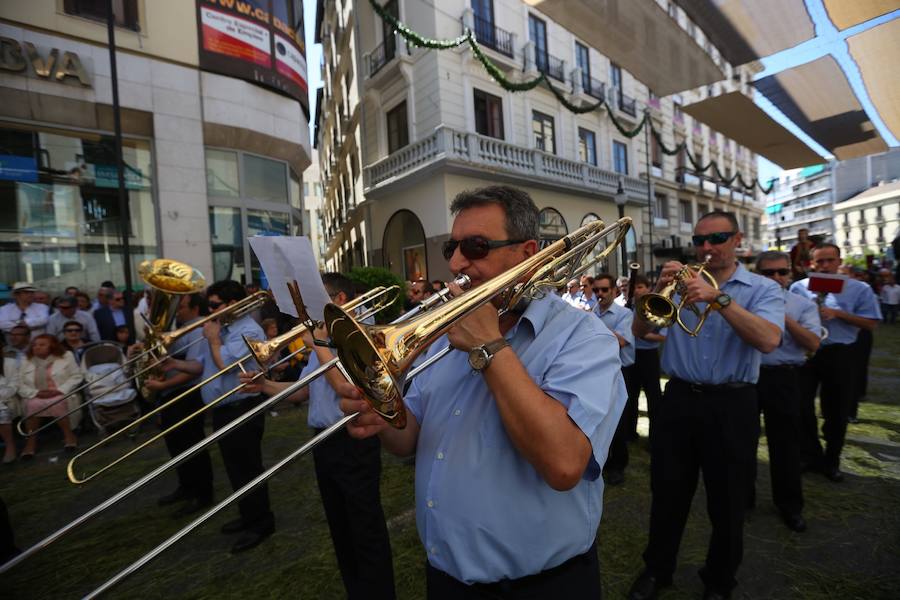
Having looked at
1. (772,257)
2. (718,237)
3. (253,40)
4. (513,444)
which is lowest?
(513,444)

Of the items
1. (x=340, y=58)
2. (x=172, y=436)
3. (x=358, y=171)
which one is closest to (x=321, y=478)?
(x=172, y=436)

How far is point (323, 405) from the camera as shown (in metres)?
2.66

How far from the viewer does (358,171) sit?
19844 millimetres

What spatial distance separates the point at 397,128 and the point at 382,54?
2.83 metres

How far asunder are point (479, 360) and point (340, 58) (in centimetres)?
2467

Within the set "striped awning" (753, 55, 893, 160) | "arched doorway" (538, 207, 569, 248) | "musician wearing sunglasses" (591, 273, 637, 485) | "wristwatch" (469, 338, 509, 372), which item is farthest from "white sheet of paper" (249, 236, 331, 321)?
"arched doorway" (538, 207, 569, 248)

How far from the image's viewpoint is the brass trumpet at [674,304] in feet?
8.16

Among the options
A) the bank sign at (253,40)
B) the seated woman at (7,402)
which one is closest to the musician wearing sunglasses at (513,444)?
the seated woman at (7,402)

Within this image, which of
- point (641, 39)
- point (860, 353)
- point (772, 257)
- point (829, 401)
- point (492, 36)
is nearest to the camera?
point (641, 39)

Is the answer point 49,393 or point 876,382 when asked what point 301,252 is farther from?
point 876,382

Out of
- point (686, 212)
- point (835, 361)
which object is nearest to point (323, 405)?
point (835, 361)

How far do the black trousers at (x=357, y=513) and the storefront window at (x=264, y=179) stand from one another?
10925mm

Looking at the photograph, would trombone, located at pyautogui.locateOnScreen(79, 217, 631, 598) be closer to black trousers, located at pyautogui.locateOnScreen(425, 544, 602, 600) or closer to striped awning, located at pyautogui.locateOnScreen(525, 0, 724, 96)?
black trousers, located at pyautogui.locateOnScreen(425, 544, 602, 600)

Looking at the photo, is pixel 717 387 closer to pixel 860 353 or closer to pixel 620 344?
pixel 620 344
